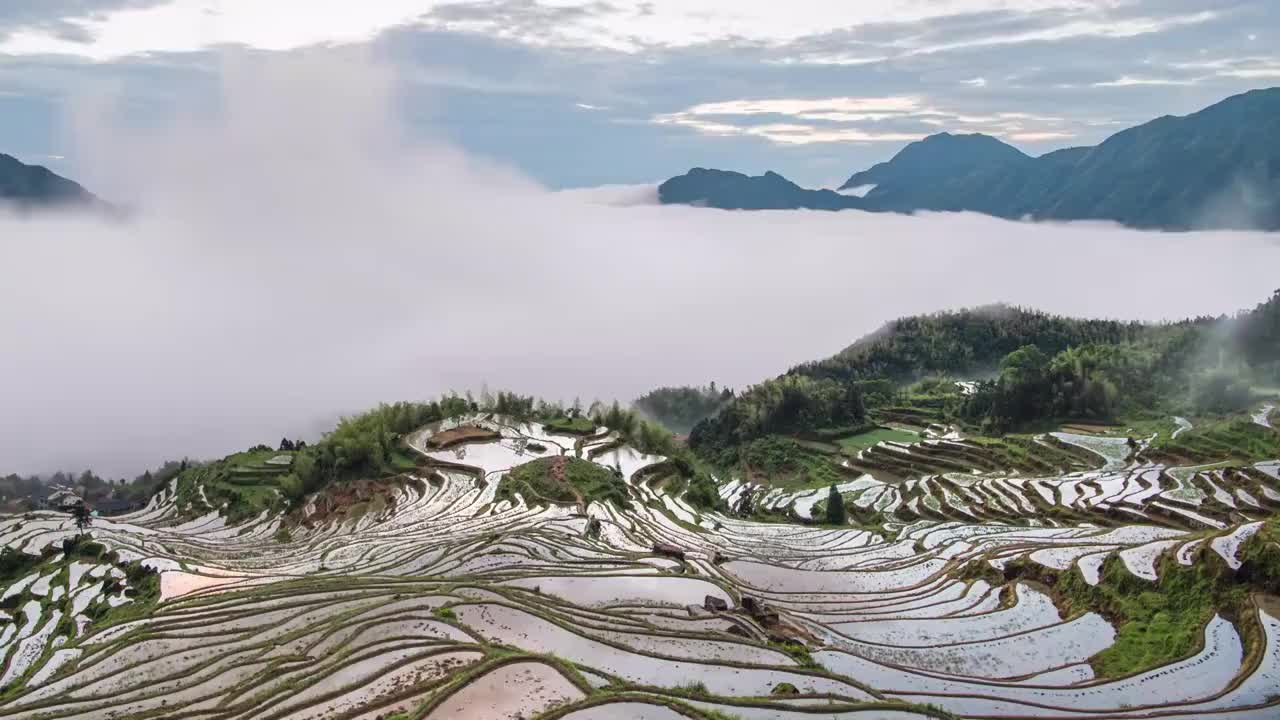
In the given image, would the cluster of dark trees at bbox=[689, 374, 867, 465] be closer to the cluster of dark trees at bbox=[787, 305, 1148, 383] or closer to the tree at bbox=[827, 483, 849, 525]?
the tree at bbox=[827, 483, 849, 525]

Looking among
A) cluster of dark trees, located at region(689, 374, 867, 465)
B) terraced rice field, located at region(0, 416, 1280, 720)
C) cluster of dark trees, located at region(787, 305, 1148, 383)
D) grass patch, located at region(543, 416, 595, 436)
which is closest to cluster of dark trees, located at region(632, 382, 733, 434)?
cluster of dark trees, located at region(787, 305, 1148, 383)

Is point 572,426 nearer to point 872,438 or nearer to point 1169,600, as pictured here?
point 872,438

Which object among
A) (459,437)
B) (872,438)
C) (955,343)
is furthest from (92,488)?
(955,343)

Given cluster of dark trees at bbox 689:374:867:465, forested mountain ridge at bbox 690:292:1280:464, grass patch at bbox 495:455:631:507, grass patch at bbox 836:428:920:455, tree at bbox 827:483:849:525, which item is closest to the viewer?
grass patch at bbox 495:455:631:507

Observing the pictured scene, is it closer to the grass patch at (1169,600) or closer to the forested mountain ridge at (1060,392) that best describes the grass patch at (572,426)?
the forested mountain ridge at (1060,392)

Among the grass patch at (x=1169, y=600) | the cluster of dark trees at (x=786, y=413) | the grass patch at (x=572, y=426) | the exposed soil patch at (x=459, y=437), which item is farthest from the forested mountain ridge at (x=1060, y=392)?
the grass patch at (x=1169, y=600)

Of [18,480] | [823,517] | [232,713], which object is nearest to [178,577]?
[232,713]

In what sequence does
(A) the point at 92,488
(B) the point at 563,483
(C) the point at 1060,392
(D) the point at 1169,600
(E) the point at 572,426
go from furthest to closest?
A: (A) the point at 92,488, (C) the point at 1060,392, (E) the point at 572,426, (B) the point at 563,483, (D) the point at 1169,600
